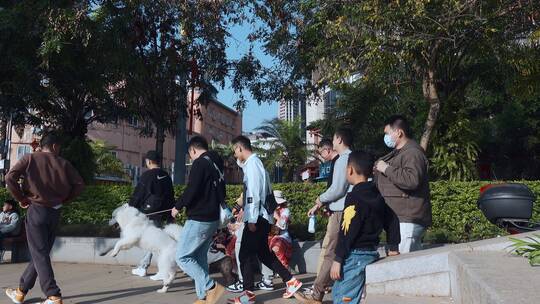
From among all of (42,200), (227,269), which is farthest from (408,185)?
(42,200)

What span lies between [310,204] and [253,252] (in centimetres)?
486

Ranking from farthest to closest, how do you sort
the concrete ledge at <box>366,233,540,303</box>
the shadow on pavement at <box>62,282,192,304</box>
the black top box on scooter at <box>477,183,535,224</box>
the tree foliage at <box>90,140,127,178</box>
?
the tree foliage at <box>90,140,127,178</box> → the shadow on pavement at <box>62,282,192,304</box> → the black top box on scooter at <box>477,183,535,224</box> → the concrete ledge at <box>366,233,540,303</box>

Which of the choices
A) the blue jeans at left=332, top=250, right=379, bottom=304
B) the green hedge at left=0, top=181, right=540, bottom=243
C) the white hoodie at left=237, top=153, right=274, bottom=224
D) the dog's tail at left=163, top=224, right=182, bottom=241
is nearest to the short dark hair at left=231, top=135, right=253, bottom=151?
the white hoodie at left=237, top=153, right=274, bottom=224

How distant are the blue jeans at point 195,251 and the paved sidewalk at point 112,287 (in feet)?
2.79

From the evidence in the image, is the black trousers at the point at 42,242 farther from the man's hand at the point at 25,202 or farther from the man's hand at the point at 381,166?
the man's hand at the point at 381,166

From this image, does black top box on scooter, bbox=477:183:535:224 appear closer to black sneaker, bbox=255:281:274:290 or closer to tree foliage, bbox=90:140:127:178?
black sneaker, bbox=255:281:274:290

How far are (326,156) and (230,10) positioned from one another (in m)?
6.73

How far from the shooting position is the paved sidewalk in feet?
23.1

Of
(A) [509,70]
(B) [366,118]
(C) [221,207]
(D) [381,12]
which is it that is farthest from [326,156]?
(B) [366,118]

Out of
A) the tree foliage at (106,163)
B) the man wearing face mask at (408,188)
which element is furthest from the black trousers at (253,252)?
the tree foliage at (106,163)

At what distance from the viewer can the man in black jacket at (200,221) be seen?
19.9ft

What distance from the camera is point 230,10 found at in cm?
1322

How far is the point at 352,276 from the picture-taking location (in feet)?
15.0

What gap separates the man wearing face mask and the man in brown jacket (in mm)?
3348
